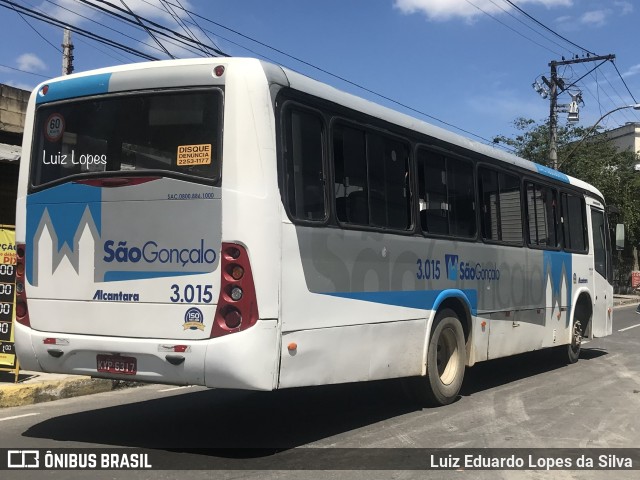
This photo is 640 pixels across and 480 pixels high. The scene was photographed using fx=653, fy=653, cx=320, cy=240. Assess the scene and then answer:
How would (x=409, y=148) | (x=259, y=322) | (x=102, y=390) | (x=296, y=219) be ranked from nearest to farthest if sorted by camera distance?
1. (x=259, y=322)
2. (x=296, y=219)
3. (x=409, y=148)
4. (x=102, y=390)

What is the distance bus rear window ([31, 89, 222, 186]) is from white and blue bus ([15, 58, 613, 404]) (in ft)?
0.04

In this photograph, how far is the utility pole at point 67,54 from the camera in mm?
19516

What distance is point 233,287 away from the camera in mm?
4953

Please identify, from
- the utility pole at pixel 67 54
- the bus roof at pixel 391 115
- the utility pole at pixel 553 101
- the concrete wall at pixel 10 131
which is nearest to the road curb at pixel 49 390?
the bus roof at pixel 391 115

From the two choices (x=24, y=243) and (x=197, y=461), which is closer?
(x=197, y=461)

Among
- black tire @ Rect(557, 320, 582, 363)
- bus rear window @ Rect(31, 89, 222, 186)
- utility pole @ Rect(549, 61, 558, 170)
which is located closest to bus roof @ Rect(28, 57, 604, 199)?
bus rear window @ Rect(31, 89, 222, 186)

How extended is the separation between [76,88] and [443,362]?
4.90 metres

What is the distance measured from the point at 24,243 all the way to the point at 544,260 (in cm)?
720

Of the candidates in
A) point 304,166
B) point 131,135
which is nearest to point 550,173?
point 304,166

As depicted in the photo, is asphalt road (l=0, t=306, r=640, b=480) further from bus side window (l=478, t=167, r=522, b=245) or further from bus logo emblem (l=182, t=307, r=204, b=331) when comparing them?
bus side window (l=478, t=167, r=522, b=245)

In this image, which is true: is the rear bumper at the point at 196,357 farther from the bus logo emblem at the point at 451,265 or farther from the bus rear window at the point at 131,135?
the bus logo emblem at the point at 451,265

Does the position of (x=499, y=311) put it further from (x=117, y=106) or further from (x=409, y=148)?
(x=117, y=106)

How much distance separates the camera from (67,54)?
19.6 m

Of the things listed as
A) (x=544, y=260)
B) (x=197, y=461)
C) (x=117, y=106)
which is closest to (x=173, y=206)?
(x=117, y=106)
